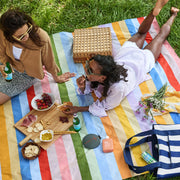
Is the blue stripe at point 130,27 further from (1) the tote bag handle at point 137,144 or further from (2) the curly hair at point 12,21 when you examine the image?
(2) the curly hair at point 12,21

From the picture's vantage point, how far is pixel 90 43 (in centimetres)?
405

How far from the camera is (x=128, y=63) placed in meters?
3.61

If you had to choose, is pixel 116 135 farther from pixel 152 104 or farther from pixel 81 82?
pixel 81 82

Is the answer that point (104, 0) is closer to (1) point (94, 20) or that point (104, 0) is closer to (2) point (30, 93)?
(1) point (94, 20)

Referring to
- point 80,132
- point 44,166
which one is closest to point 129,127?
point 80,132

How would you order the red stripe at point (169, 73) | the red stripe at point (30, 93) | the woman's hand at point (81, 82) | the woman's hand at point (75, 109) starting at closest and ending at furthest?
1. the woman's hand at point (75, 109)
2. the woman's hand at point (81, 82)
3. the red stripe at point (30, 93)
4. the red stripe at point (169, 73)

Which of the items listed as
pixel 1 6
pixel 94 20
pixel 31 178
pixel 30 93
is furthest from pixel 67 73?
pixel 1 6

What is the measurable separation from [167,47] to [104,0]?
66.8 inches

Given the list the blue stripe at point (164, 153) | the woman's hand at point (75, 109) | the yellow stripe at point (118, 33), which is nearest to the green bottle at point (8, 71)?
the woman's hand at point (75, 109)

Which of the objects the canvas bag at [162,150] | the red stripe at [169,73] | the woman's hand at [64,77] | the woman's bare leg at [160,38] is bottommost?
→ the canvas bag at [162,150]

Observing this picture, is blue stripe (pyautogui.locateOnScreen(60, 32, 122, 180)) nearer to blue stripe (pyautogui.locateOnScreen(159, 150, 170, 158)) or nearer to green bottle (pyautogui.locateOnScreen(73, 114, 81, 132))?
green bottle (pyautogui.locateOnScreen(73, 114, 81, 132))

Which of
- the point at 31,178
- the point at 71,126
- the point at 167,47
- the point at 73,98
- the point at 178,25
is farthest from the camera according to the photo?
the point at 178,25

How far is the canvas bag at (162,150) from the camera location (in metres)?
2.96

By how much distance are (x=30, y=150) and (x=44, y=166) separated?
0.29 meters
